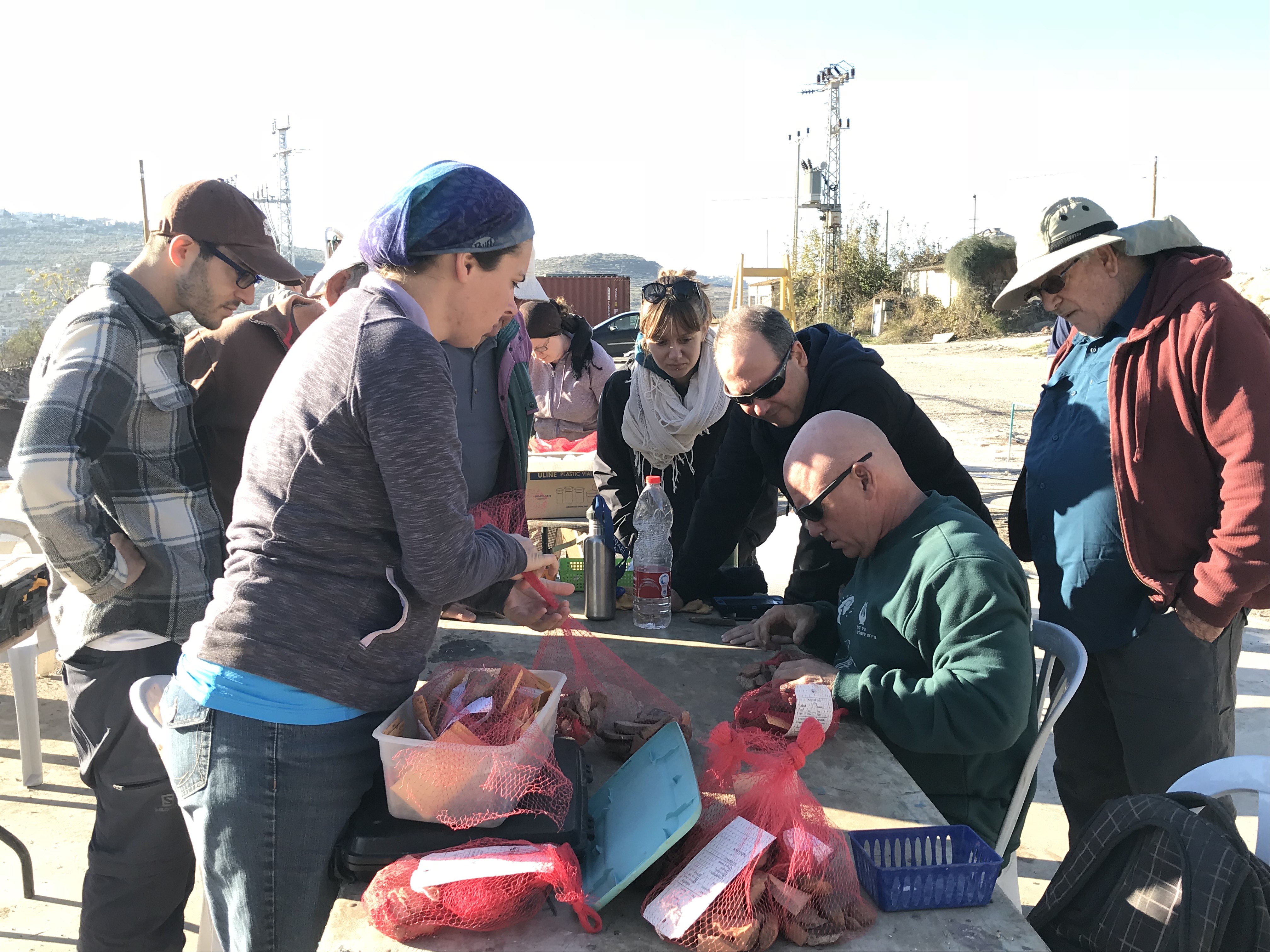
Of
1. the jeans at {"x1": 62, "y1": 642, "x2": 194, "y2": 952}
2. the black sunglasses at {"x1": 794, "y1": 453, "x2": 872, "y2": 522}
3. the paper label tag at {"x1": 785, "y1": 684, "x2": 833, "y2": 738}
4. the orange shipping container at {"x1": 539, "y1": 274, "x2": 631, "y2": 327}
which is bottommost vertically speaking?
the jeans at {"x1": 62, "y1": 642, "x2": 194, "y2": 952}

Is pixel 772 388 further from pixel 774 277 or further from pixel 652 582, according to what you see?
pixel 774 277

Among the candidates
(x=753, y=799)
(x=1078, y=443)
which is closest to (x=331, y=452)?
(x=753, y=799)

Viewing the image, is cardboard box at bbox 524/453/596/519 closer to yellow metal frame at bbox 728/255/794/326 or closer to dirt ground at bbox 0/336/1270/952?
dirt ground at bbox 0/336/1270/952

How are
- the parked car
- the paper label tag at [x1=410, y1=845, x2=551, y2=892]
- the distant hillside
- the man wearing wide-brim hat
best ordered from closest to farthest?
the paper label tag at [x1=410, y1=845, x2=551, y2=892] < the man wearing wide-brim hat < the parked car < the distant hillside

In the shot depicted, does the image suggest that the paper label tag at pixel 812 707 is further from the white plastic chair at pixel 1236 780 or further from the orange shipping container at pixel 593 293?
the orange shipping container at pixel 593 293

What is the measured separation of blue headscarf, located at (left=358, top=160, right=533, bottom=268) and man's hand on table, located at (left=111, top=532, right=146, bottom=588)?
1.18 metres

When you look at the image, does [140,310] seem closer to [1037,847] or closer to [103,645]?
[103,645]

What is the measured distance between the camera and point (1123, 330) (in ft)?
8.35

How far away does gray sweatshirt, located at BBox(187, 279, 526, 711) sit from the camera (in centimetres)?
130

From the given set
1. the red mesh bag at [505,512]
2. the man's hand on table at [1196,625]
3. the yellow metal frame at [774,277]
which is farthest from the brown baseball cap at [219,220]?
the yellow metal frame at [774,277]

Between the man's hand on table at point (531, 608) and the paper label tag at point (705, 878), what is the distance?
601 mm

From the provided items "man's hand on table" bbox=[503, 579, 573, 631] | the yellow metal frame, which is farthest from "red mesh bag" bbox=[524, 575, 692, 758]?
the yellow metal frame

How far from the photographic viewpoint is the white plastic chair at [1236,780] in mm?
1685

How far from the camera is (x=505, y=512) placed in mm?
2271
